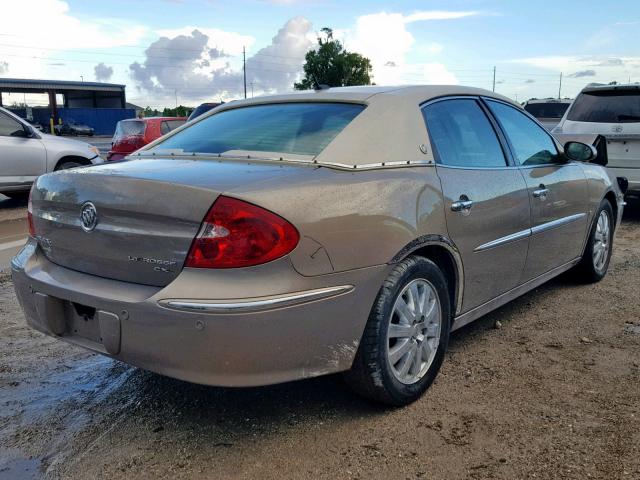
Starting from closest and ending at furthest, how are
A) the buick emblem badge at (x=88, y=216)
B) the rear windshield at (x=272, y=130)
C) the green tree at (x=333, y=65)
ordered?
1. the buick emblem badge at (x=88, y=216)
2. the rear windshield at (x=272, y=130)
3. the green tree at (x=333, y=65)

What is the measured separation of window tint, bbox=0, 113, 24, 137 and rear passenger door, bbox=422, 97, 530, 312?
7.97 m

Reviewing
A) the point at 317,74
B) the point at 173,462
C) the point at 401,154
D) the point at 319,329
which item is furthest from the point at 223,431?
the point at 317,74

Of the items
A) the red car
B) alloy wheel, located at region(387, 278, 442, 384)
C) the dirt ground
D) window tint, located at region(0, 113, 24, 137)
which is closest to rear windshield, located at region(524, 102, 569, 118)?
the red car

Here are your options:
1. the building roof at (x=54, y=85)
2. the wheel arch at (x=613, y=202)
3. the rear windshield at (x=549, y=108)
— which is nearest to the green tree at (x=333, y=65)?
the building roof at (x=54, y=85)

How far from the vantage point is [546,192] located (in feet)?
13.4

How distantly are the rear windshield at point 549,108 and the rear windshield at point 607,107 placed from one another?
716cm

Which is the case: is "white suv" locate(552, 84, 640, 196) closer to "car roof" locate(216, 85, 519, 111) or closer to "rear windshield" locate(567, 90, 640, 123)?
"rear windshield" locate(567, 90, 640, 123)

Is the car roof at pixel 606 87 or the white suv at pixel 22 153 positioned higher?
the car roof at pixel 606 87

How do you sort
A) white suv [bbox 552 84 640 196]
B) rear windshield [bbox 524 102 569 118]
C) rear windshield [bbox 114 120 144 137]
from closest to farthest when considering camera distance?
white suv [bbox 552 84 640 196]
rear windshield [bbox 114 120 144 137]
rear windshield [bbox 524 102 569 118]

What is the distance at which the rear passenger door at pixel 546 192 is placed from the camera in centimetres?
400

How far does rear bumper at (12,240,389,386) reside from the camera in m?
2.35

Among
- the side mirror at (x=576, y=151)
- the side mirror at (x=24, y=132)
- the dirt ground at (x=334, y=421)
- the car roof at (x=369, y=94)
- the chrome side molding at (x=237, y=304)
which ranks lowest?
the dirt ground at (x=334, y=421)

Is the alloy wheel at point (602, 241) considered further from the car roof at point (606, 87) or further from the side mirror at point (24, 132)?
the side mirror at point (24, 132)

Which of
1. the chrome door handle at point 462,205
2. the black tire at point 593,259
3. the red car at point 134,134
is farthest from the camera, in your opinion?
the red car at point 134,134
